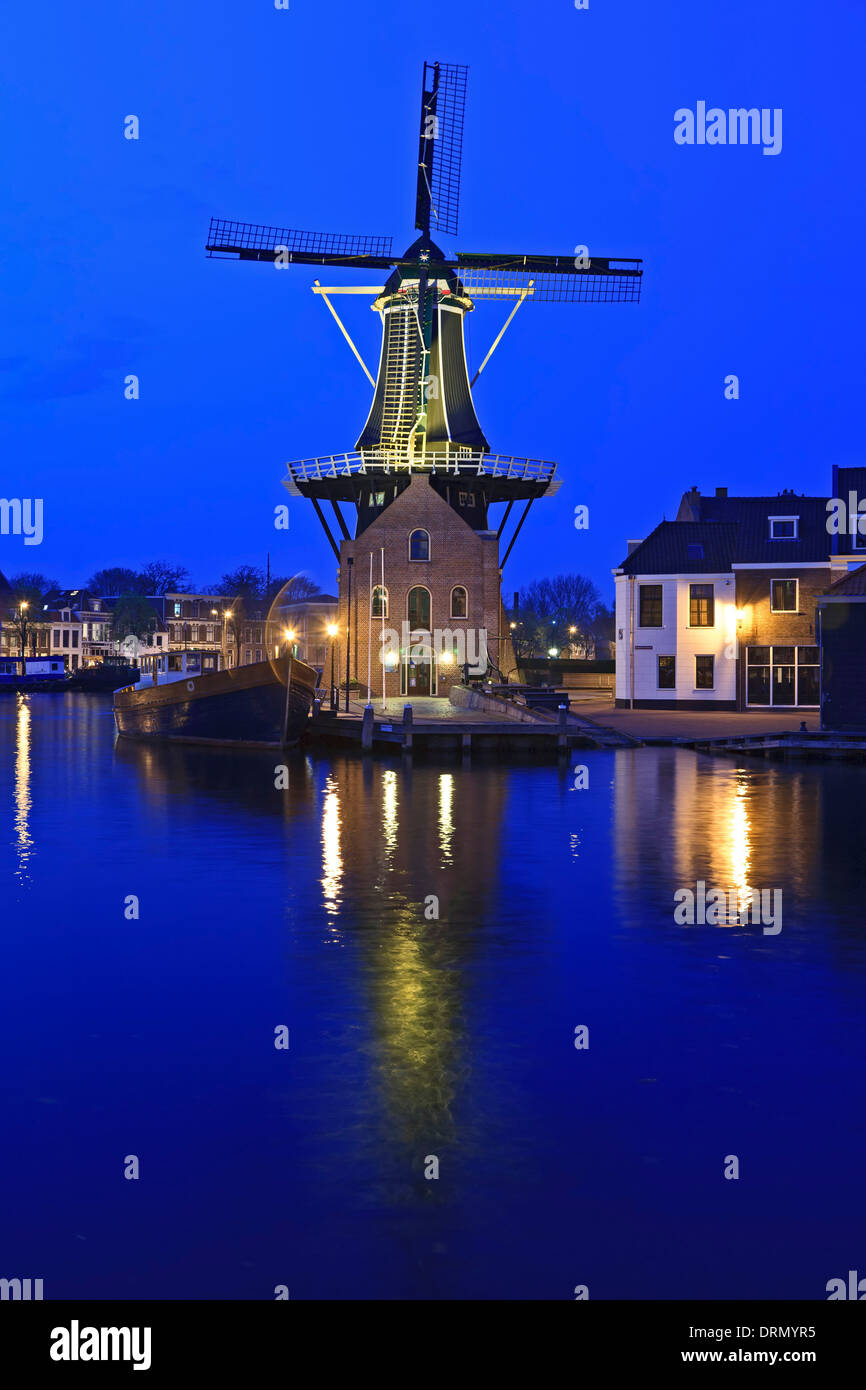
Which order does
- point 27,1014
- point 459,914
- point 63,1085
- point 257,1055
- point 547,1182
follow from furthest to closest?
1. point 459,914
2. point 27,1014
3. point 257,1055
4. point 63,1085
5. point 547,1182

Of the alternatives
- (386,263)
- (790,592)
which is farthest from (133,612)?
(790,592)

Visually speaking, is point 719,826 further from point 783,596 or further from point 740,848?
point 783,596

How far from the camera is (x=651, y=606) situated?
186 feet

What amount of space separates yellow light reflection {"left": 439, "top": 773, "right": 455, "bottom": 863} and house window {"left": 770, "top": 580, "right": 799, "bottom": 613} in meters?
25.1

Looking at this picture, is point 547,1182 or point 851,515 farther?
point 851,515

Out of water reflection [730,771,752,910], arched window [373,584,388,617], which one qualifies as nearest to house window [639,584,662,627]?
arched window [373,584,388,617]

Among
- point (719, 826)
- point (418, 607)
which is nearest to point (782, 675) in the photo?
point (418, 607)

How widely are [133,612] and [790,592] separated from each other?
4028 inches

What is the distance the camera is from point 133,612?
472 feet

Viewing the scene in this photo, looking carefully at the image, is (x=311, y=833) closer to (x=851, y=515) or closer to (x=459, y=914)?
(x=459, y=914)

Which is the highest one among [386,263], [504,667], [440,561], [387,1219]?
[386,263]

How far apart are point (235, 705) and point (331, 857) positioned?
2508 centimetres

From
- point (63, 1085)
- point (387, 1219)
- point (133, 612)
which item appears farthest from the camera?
point (133, 612)

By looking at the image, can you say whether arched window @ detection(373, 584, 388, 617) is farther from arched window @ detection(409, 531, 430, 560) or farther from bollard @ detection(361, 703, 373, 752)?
bollard @ detection(361, 703, 373, 752)
